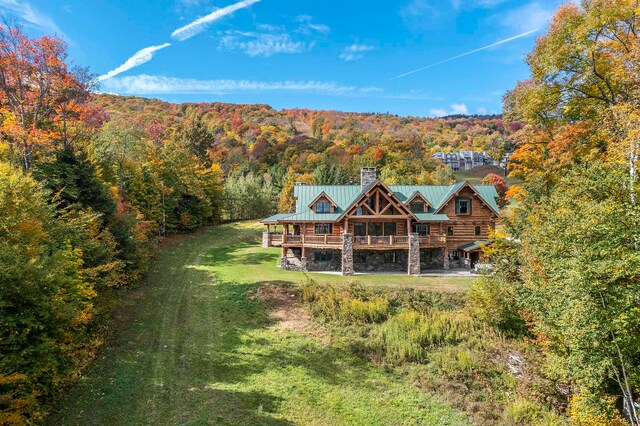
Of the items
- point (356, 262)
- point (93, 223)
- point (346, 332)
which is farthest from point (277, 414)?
point (356, 262)

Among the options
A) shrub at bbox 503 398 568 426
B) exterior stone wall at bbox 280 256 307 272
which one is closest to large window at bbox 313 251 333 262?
exterior stone wall at bbox 280 256 307 272

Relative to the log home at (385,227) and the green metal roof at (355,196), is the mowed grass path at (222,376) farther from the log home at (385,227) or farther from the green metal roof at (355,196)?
the green metal roof at (355,196)

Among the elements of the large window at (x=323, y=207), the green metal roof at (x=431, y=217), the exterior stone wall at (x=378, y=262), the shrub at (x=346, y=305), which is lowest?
the shrub at (x=346, y=305)

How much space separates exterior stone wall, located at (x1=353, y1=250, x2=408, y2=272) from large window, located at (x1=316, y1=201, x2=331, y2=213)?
16.3 ft

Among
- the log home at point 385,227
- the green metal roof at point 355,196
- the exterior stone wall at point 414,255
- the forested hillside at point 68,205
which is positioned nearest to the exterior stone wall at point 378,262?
the log home at point 385,227

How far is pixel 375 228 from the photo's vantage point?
30.0 metres

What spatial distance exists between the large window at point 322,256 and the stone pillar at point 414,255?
24.1ft

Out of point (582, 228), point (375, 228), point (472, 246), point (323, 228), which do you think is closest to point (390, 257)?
point (375, 228)

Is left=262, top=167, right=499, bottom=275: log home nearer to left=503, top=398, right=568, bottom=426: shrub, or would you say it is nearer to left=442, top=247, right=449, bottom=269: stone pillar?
left=442, top=247, right=449, bottom=269: stone pillar

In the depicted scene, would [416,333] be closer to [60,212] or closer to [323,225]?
[323,225]

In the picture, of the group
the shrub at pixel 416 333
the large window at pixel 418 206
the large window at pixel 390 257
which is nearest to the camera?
the shrub at pixel 416 333

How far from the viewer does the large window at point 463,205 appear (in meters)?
31.4

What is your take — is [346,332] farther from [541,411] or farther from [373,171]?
[373,171]

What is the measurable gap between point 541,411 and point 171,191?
122 ft
